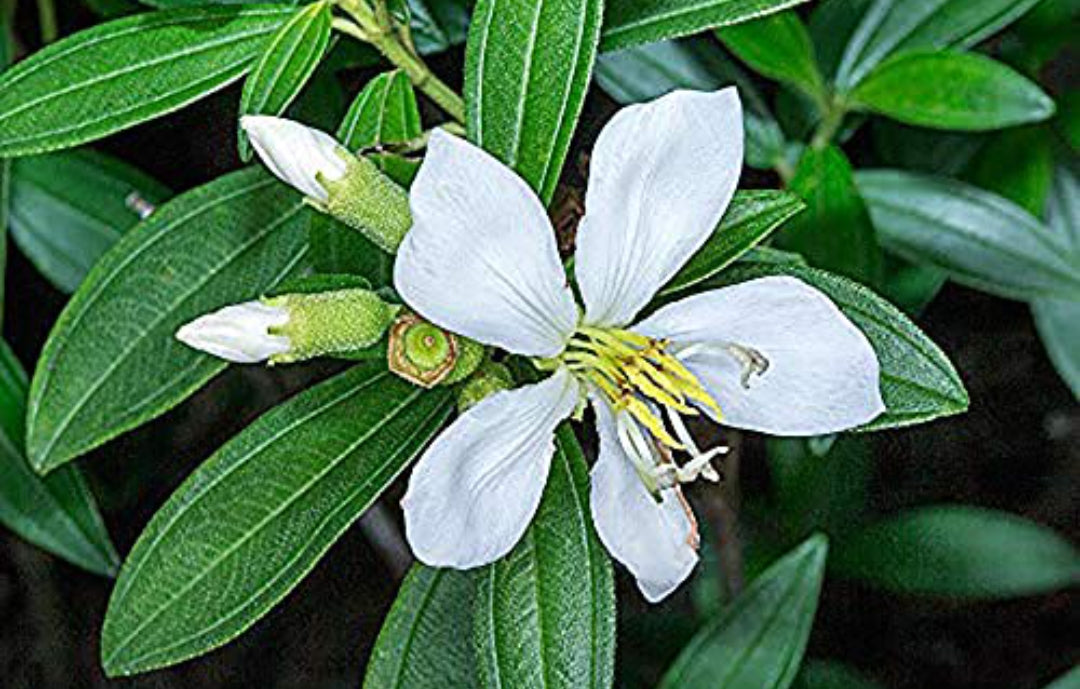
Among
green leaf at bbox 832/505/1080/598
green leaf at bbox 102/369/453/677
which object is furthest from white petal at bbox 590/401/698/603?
green leaf at bbox 832/505/1080/598

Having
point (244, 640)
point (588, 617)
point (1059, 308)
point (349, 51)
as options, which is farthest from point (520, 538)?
point (244, 640)

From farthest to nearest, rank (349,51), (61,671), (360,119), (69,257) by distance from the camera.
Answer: (61,671) → (69,257) → (349,51) → (360,119)

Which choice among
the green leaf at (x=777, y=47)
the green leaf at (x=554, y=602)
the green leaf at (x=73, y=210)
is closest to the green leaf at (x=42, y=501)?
the green leaf at (x=73, y=210)

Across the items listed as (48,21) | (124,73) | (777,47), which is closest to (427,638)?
(124,73)

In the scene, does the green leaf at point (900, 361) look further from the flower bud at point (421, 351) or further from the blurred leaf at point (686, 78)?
the blurred leaf at point (686, 78)

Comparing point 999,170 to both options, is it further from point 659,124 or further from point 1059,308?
point 659,124

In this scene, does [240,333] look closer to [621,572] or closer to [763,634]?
[763,634]
